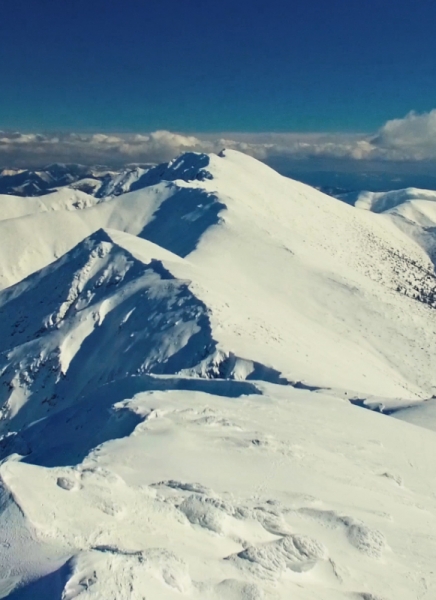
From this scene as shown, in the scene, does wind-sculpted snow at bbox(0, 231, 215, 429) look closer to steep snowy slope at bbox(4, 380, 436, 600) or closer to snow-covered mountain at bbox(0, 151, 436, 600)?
snow-covered mountain at bbox(0, 151, 436, 600)

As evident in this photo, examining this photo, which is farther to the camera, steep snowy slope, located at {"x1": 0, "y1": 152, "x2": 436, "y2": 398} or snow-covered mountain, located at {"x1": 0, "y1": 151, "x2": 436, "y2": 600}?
steep snowy slope, located at {"x1": 0, "y1": 152, "x2": 436, "y2": 398}

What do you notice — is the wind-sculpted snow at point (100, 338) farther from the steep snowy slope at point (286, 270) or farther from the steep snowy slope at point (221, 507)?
the steep snowy slope at point (221, 507)

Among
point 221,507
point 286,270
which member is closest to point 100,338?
point 286,270

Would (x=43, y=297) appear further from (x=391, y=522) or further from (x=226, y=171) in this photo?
(x=226, y=171)

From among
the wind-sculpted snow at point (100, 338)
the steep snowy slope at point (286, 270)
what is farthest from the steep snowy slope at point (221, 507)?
the wind-sculpted snow at point (100, 338)

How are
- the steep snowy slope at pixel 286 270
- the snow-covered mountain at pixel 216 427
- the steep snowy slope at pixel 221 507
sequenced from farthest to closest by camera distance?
the steep snowy slope at pixel 286 270 → the snow-covered mountain at pixel 216 427 → the steep snowy slope at pixel 221 507

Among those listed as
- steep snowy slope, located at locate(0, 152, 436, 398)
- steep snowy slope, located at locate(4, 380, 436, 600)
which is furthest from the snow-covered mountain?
steep snowy slope, located at locate(0, 152, 436, 398)

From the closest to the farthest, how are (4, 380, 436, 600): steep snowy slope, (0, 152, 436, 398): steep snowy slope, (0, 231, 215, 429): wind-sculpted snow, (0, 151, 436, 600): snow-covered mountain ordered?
(4, 380, 436, 600): steep snowy slope
(0, 151, 436, 600): snow-covered mountain
(0, 231, 215, 429): wind-sculpted snow
(0, 152, 436, 398): steep snowy slope

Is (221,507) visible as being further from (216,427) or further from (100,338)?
(100,338)

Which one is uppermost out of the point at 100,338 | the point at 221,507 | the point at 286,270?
the point at 221,507
